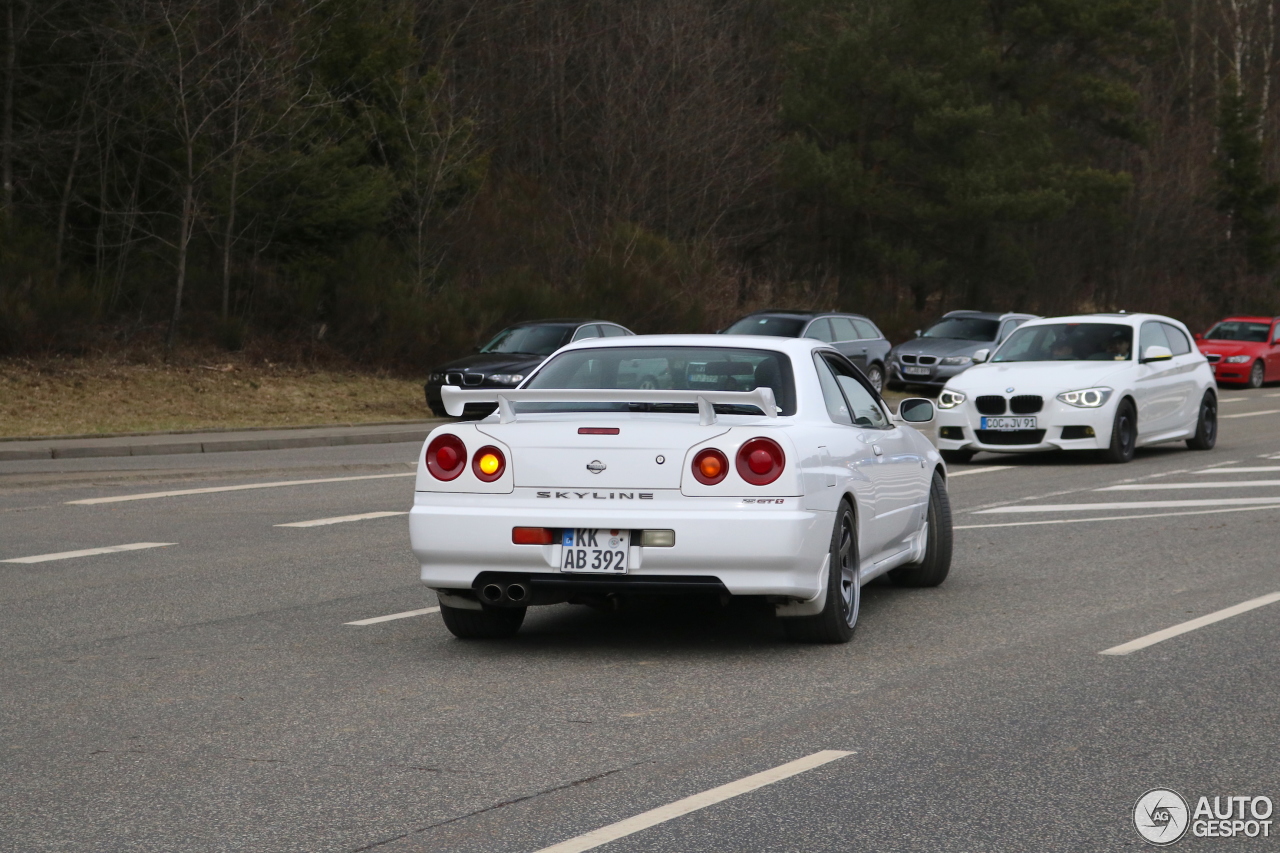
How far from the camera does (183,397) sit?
2814cm

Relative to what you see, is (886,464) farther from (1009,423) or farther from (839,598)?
(1009,423)

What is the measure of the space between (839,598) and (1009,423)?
10994 millimetres

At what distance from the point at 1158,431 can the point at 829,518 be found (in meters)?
12.9

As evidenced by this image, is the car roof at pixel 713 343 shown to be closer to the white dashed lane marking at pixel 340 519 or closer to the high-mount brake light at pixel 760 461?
the high-mount brake light at pixel 760 461

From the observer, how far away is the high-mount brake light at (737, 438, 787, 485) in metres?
7.60

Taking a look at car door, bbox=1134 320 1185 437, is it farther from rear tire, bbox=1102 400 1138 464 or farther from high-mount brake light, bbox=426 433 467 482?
high-mount brake light, bbox=426 433 467 482

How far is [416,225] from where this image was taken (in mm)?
36406

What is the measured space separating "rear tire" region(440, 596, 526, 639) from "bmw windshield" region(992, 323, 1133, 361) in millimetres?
12327

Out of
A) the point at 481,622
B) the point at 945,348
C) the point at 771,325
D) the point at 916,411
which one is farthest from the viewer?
the point at 945,348

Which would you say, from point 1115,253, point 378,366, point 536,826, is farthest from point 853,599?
point 1115,253

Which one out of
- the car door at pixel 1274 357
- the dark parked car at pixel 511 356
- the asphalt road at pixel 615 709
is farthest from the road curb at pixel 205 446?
the car door at pixel 1274 357

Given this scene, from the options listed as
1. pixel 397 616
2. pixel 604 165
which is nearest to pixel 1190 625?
pixel 397 616

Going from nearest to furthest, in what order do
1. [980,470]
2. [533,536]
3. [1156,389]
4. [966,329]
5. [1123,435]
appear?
[533,536], [980,470], [1123,435], [1156,389], [966,329]

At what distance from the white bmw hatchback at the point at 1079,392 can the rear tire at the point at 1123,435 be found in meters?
0.01
